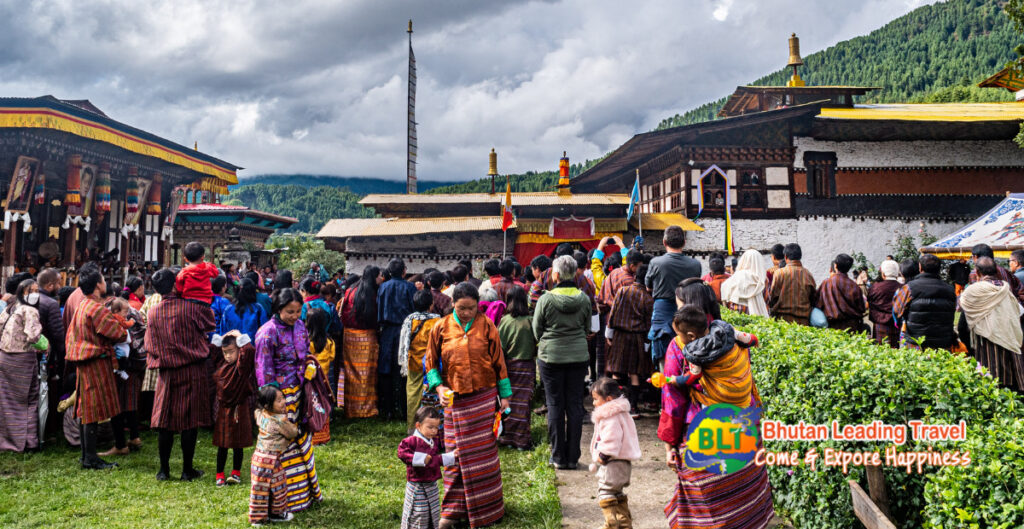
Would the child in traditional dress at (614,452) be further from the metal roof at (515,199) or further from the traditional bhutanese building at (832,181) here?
the traditional bhutanese building at (832,181)

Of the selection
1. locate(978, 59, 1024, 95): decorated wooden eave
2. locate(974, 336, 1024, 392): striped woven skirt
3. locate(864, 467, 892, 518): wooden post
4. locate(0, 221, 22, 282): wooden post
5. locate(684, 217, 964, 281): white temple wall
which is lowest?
locate(864, 467, 892, 518): wooden post

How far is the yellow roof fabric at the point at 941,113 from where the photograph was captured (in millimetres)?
16578

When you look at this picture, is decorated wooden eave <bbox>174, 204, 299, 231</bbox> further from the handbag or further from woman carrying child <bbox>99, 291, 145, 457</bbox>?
the handbag

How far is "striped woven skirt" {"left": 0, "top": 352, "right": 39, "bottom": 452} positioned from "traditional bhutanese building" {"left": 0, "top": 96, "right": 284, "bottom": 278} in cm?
483

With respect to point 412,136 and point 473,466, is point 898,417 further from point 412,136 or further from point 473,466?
point 412,136

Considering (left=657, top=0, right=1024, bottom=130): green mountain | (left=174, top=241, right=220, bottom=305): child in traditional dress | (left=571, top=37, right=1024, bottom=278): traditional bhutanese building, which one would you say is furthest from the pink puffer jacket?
(left=657, top=0, right=1024, bottom=130): green mountain

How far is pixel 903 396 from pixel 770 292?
180 inches

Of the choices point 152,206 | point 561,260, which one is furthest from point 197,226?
point 561,260

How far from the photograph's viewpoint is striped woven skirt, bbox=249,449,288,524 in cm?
428

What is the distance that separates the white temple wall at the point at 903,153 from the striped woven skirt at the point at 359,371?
→ 15.8 meters

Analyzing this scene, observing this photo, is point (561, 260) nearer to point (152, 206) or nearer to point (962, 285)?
point (962, 285)

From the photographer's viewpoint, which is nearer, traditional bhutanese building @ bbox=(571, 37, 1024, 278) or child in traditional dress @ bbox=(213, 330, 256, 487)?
child in traditional dress @ bbox=(213, 330, 256, 487)

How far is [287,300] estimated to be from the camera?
15.1 ft

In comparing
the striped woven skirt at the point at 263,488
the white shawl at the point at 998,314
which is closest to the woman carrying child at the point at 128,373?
the striped woven skirt at the point at 263,488
